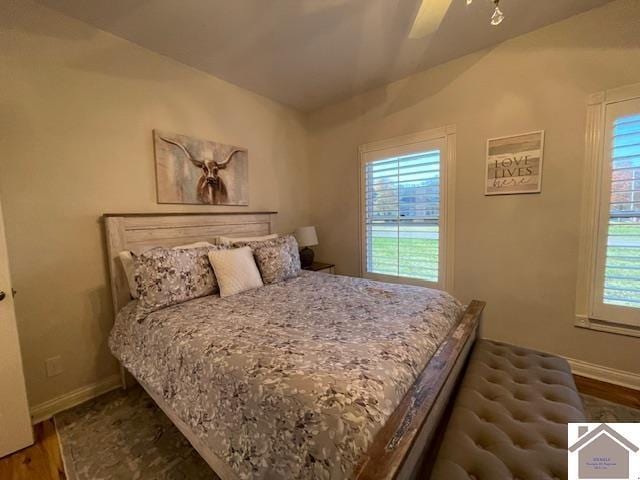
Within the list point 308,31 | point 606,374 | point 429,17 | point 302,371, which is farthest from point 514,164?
point 302,371

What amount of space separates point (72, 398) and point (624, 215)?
13.5ft

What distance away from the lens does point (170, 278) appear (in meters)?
1.79

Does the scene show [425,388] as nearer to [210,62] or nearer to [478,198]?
[478,198]

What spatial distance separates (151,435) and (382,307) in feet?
5.26

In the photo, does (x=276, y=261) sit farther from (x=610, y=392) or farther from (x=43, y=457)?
(x=610, y=392)

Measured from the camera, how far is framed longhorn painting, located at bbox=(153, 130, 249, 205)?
2305 mm

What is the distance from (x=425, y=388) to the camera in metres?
1.06

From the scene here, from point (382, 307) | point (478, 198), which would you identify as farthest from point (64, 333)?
point (478, 198)

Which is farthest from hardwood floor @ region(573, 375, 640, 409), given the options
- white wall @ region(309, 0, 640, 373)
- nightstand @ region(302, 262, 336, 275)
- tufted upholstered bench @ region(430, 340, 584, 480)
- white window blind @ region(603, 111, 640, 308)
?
nightstand @ region(302, 262, 336, 275)

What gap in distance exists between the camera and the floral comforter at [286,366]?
34.4 inches

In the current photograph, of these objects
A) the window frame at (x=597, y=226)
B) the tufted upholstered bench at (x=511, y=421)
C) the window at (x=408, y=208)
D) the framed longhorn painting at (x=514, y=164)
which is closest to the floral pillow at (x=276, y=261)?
the window at (x=408, y=208)

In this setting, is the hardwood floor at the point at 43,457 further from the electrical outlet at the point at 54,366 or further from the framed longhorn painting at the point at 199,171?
the framed longhorn painting at the point at 199,171

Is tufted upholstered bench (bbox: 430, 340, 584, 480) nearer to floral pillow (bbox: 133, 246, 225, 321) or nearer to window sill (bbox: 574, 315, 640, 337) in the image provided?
window sill (bbox: 574, 315, 640, 337)

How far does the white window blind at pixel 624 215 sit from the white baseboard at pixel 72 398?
3.81m
